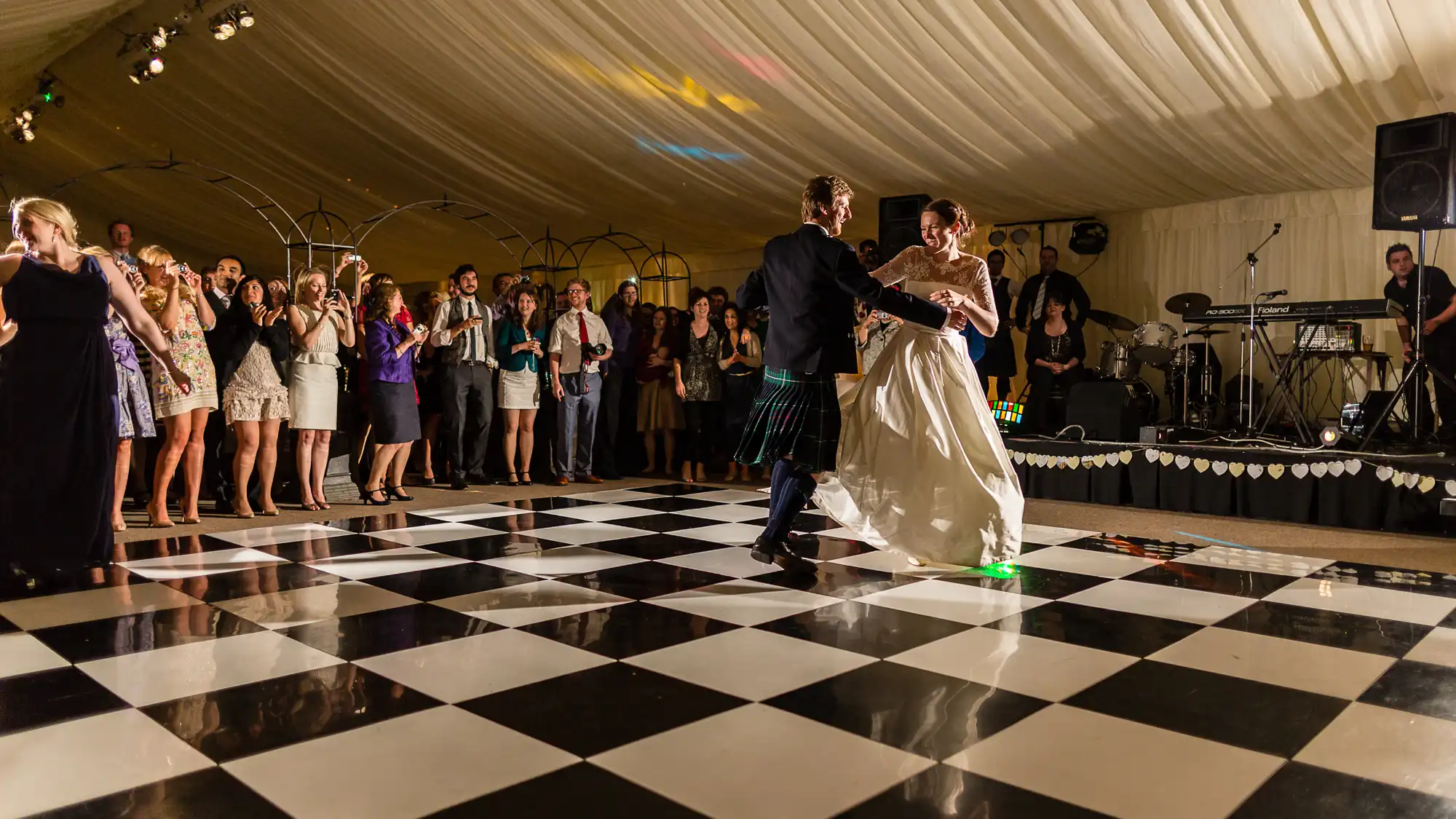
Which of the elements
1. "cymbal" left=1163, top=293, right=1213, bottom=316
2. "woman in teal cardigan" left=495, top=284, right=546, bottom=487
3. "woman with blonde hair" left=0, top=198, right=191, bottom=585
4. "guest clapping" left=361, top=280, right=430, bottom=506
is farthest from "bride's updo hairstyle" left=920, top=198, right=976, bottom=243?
"cymbal" left=1163, top=293, right=1213, bottom=316

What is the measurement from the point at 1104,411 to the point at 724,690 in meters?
4.80

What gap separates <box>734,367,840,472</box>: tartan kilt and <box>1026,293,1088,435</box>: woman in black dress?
4.51 meters

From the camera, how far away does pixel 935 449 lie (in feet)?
11.0

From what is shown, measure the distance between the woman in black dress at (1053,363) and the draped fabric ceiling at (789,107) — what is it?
49.2 inches

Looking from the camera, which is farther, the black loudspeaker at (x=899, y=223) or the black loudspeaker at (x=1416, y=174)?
the black loudspeaker at (x=899, y=223)

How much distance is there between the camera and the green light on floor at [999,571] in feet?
11.3

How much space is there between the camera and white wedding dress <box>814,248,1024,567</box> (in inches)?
131

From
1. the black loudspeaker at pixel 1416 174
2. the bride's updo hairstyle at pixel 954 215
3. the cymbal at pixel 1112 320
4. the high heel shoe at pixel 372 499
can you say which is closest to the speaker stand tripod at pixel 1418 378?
the black loudspeaker at pixel 1416 174

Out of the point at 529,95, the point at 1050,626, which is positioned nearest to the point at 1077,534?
the point at 1050,626

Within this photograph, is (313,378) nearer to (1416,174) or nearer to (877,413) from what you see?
(877,413)

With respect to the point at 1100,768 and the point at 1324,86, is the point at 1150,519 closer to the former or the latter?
the point at 1324,86

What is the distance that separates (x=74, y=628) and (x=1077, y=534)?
3.74m

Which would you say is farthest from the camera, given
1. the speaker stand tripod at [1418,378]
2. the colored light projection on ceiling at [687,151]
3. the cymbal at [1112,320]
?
the cymbal at [1112,320]

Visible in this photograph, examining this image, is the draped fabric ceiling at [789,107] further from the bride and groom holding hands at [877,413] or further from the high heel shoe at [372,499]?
the high heel shoe at [372,499]
